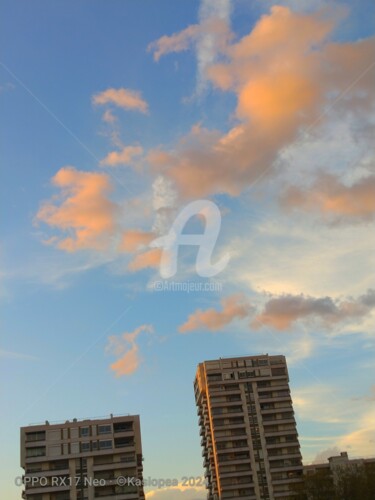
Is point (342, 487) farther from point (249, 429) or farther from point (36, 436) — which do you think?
point (36, 436)

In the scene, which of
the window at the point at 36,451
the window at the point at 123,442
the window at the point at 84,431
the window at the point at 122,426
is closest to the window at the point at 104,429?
the window at the point at 122,426

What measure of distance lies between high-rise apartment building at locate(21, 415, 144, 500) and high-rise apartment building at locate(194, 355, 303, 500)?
1997 centimetres

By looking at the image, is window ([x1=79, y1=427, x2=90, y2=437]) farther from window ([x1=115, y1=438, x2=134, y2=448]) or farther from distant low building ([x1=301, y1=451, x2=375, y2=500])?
distant low building ([x1=301, y1=451, x2=375, y2=500])

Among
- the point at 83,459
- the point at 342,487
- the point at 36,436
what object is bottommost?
the point at 342,487

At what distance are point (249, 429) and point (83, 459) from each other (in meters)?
32.4

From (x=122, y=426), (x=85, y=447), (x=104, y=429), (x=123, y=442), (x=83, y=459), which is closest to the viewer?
(x=83, y=459)

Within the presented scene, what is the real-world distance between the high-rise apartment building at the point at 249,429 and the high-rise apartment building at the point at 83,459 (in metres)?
20.0

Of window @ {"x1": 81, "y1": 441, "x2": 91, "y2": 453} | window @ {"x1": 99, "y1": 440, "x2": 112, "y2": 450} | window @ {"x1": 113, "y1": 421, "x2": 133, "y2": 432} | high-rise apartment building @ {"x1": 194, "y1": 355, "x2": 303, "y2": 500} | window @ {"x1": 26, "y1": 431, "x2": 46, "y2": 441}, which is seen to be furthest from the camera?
high-rise apartment building @ {"x1": 194, "y1": 355, "x2": 303, "y2": 500}

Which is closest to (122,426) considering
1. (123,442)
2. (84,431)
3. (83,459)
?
(123,442)

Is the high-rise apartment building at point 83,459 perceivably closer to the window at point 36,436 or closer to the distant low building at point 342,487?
the window at point 36,436

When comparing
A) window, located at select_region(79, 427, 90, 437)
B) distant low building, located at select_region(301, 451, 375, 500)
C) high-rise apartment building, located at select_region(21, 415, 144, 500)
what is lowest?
distant low building, located at select_region(301, 451, 375, 500)

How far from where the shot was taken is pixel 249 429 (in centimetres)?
10356

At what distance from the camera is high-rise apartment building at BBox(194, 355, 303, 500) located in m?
98.9

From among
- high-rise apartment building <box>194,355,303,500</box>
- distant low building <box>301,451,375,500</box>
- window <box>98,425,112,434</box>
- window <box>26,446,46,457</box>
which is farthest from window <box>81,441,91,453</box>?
distant low building <box>301,451,375,500</box>
